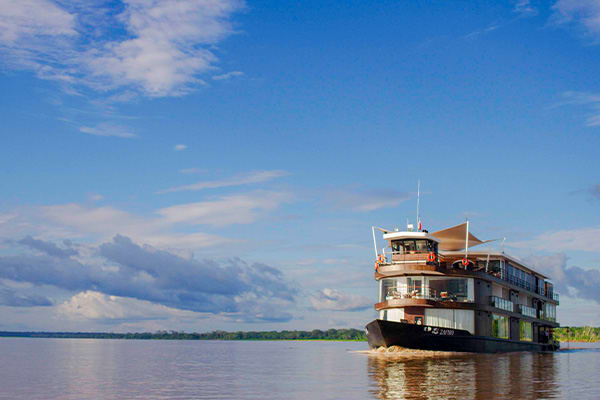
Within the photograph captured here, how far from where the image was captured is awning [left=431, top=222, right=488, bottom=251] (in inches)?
2773

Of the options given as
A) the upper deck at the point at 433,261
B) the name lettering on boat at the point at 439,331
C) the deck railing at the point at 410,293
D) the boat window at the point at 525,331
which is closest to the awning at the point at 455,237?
the upper deck at the point at 433,261

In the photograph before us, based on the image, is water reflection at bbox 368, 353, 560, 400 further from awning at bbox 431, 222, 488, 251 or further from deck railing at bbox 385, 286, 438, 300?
awning at bbox 431, 222, 488, 251

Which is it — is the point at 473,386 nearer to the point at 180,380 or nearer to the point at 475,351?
the point at 180,380

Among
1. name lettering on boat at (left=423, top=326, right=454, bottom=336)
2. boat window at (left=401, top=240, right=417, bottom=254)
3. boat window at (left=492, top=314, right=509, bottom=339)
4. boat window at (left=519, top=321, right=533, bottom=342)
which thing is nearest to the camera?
name lettering on boat at (left=423, top=326, right=454, bottom=336)

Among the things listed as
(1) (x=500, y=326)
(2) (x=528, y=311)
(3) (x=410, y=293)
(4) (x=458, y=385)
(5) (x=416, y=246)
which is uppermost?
(5) (x=416, y=246)

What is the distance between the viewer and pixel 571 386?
2498 cm

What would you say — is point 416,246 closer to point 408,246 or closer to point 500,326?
point 408,246

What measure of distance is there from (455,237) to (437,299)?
1873 centimetres

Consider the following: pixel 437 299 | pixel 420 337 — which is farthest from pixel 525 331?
pixel 420 337

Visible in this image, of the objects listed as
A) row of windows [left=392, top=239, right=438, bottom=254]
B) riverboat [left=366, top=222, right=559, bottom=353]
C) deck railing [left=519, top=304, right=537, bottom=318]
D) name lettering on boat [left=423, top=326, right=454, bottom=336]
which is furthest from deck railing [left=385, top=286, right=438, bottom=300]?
deck railing [left=519, top=304, right=537, bottom=318]

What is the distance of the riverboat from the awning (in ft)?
21.6

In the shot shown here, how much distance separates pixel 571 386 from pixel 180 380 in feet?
54.3

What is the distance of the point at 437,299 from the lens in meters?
54.1

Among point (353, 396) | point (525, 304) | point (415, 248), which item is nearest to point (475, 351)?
point (415, 248)
